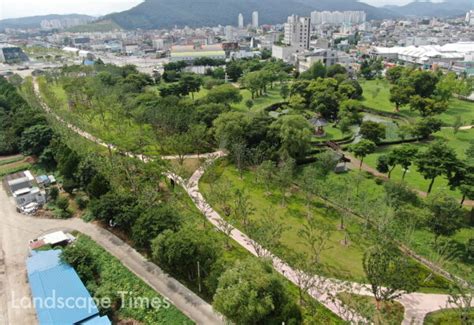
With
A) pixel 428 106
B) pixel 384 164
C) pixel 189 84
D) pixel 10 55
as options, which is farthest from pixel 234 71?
pixel 10 55

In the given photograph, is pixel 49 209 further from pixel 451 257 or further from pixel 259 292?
pixel 451 257

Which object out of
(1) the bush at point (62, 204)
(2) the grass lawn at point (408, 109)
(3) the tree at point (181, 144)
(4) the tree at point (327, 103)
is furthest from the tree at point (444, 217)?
(2) the grass lawn at point (408, 109)

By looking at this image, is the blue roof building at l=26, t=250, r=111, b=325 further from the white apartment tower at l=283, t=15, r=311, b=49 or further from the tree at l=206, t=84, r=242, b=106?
the white apartment tower at l=283, t=15, r=311, b=49

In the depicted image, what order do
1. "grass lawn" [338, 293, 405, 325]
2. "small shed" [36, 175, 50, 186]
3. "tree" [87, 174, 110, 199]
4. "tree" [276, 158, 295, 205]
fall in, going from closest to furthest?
"grass lawn" [338, 293, 405, 325], "tree" [87, 174, 110, 199], "tree" [276, 158, 295, 205], "small shed" [36, 175, 50, 186]

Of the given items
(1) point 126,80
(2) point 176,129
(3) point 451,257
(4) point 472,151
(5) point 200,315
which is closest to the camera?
(5) point 200,315

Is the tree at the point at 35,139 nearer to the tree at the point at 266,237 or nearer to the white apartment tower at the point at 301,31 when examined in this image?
the tree at the point at 266,237

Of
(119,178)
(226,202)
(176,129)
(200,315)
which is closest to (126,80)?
(176,129)

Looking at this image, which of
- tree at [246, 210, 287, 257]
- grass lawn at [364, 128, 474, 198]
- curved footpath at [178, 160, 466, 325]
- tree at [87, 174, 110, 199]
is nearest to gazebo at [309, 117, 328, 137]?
grass lawn at [364, 128, 474, 198]
